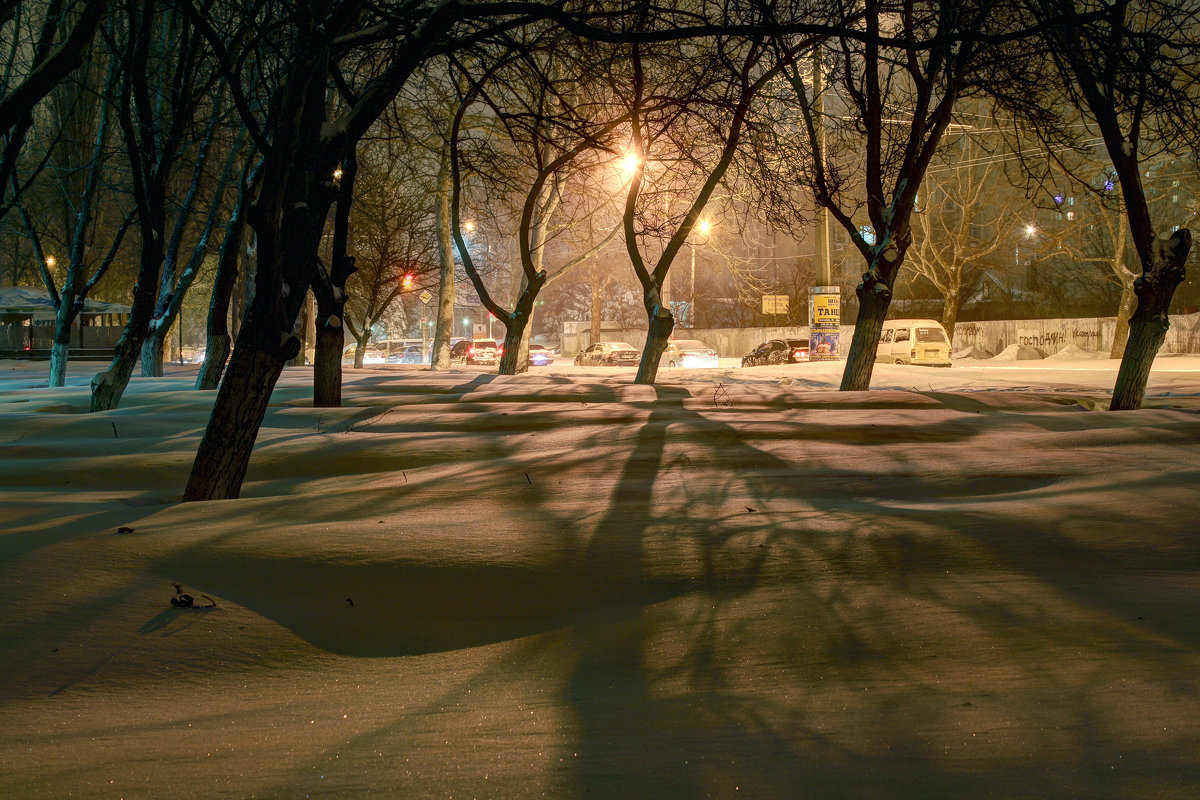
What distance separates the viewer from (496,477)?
5.61m

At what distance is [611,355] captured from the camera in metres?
39.4

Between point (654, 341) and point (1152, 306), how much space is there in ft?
22.6

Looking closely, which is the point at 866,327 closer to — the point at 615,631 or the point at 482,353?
the point at 615,631

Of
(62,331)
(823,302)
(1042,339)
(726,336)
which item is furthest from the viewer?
(726,336)

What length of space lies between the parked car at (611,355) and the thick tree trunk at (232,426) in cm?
3381

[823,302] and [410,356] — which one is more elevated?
[823,302]

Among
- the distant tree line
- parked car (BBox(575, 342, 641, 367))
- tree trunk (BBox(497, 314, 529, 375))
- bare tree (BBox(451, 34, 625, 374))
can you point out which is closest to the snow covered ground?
the distant tree line

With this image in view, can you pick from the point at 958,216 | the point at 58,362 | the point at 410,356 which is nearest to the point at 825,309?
the point at 58,362

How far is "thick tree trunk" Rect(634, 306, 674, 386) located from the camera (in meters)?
14.2

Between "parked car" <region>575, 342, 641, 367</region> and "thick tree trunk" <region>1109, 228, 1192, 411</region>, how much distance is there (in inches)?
1155

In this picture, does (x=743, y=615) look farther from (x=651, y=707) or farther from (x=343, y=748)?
(x=343, y=748)

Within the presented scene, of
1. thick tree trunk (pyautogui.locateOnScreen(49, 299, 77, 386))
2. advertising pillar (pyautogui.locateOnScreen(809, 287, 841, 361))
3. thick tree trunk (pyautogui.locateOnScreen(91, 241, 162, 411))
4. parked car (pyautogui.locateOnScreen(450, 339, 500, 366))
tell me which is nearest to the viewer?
thick tree trunk (pyautogui.locateOnScreen(91, 241, 162, 411))

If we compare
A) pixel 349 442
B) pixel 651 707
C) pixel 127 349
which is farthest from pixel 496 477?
pixel 127 349

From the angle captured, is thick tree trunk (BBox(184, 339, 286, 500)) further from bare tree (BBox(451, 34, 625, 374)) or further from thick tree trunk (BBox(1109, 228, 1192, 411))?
thick tree trunk (BBox(1109, 228, 1192, 411))
